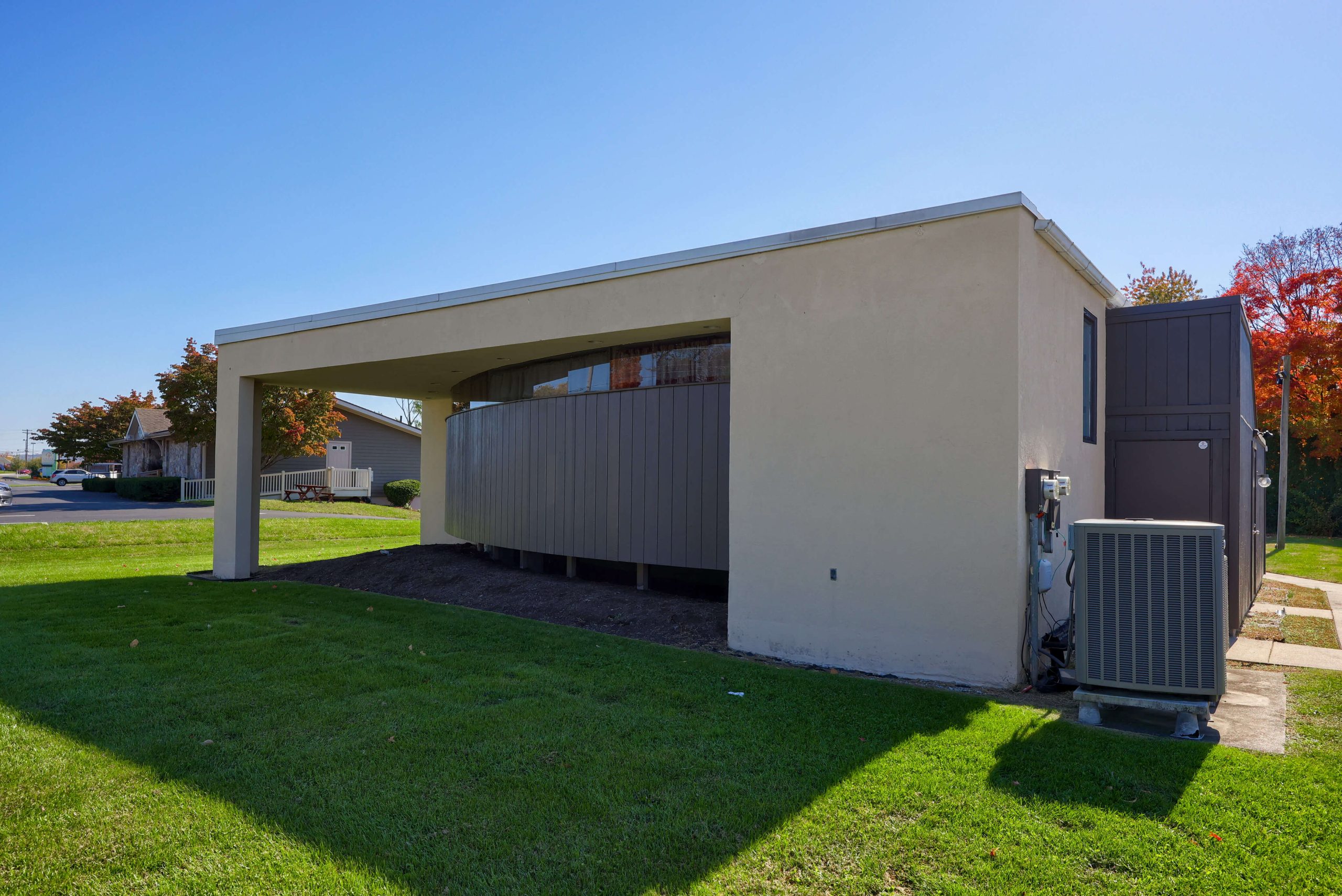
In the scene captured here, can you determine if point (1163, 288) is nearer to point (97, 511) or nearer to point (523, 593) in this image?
point (523, 593)

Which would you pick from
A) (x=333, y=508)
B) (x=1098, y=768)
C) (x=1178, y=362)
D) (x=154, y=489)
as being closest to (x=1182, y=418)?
(x=1178, y=362)

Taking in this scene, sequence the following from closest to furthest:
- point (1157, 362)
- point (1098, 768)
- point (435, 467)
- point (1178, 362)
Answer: point (1098, 768) < point (1178, 362) < point (1157, 362) < point (435, 467)

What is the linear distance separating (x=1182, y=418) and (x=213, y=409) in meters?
30.4

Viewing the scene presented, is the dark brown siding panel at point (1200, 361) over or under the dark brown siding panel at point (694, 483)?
over

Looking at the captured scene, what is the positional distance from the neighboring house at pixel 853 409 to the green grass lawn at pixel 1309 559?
6825mm

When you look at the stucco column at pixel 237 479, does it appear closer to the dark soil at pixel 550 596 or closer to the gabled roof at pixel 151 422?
the dark soil at pixel 550 596

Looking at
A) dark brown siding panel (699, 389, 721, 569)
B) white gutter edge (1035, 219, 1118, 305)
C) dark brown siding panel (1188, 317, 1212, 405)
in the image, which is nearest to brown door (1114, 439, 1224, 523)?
dark brown siding panel (1188, 317, 1212, 405)

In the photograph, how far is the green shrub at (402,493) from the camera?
33375mm

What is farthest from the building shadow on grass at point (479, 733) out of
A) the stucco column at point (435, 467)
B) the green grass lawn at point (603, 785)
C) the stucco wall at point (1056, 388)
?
the stucco column at point (435, 467)

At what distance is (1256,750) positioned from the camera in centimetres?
429

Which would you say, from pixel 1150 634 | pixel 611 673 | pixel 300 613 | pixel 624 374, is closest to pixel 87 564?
pixel 300 613

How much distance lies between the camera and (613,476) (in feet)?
30.3

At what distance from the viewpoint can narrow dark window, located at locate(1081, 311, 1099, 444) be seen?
7570mm

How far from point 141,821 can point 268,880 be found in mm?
942
